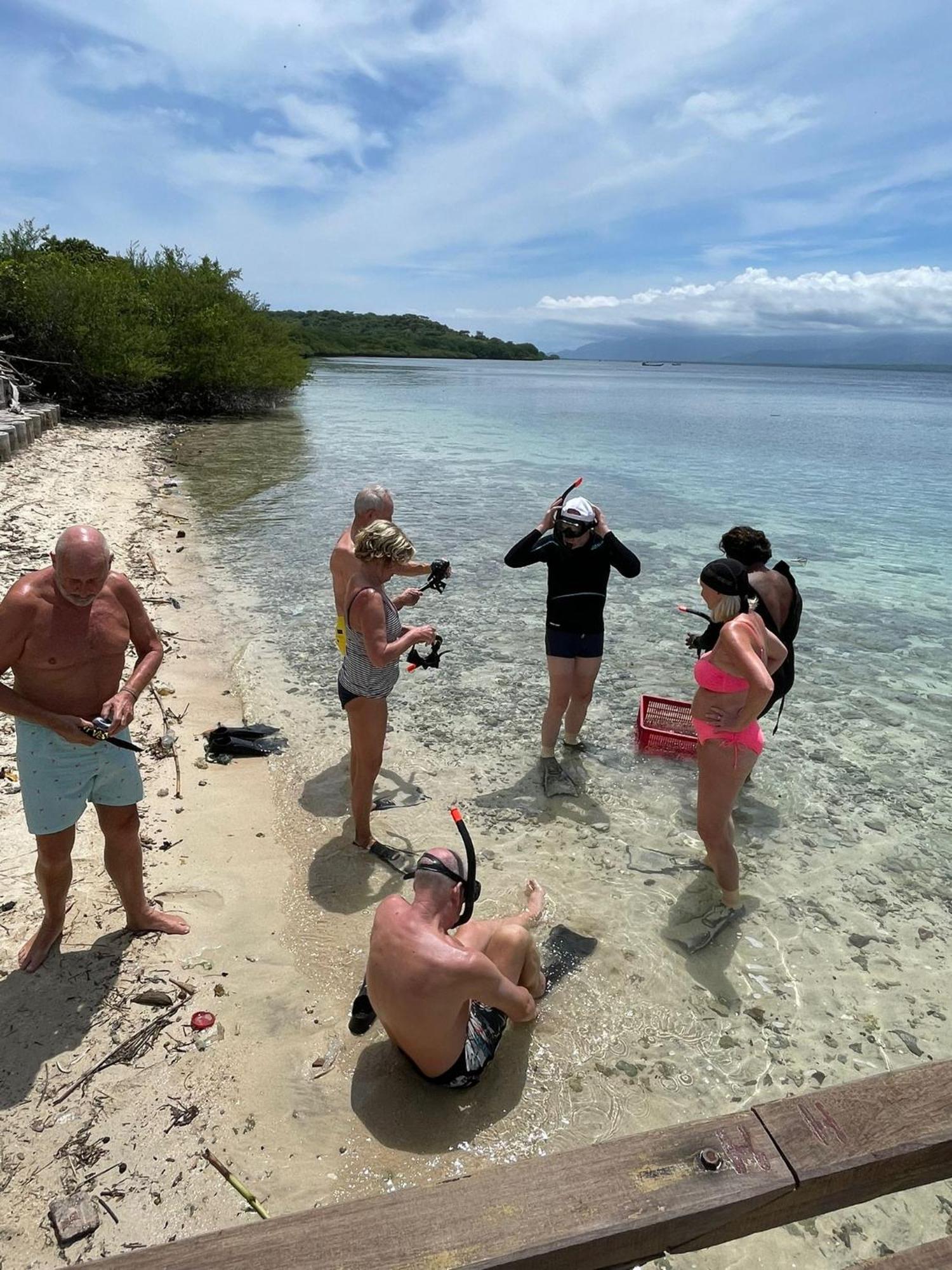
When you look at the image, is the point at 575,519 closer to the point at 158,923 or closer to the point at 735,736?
the point at 735,736

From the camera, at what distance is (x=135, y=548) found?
11203 millimetres

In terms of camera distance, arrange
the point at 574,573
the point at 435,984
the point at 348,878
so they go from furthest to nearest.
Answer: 1. the point at 574,573
2. the point at 348,878
3. the point at 435,984

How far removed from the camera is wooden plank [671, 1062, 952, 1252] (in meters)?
1.56

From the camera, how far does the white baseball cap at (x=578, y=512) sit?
503 centimetres

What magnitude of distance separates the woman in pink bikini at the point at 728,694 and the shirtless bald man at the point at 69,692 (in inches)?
108

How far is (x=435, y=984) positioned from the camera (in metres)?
2.86

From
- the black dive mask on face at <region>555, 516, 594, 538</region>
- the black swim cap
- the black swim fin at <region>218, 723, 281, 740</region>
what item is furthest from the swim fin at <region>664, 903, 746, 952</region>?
the black swim fin at <region>218, 723, 281, 740</region>

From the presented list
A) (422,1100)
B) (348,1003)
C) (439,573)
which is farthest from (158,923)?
(439,573)

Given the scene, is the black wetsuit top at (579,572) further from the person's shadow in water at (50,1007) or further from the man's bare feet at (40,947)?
the man's bare feet at (40,947)

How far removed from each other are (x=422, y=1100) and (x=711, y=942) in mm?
1893

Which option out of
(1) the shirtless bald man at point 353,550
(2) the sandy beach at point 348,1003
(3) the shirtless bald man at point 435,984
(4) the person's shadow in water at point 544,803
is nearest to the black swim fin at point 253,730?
(2) the sandy beach at point 348,1003

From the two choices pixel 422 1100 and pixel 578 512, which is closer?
pixel 422 1100

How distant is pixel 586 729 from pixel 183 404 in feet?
92.9

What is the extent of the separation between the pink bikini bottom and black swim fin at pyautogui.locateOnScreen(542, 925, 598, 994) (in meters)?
1.28
